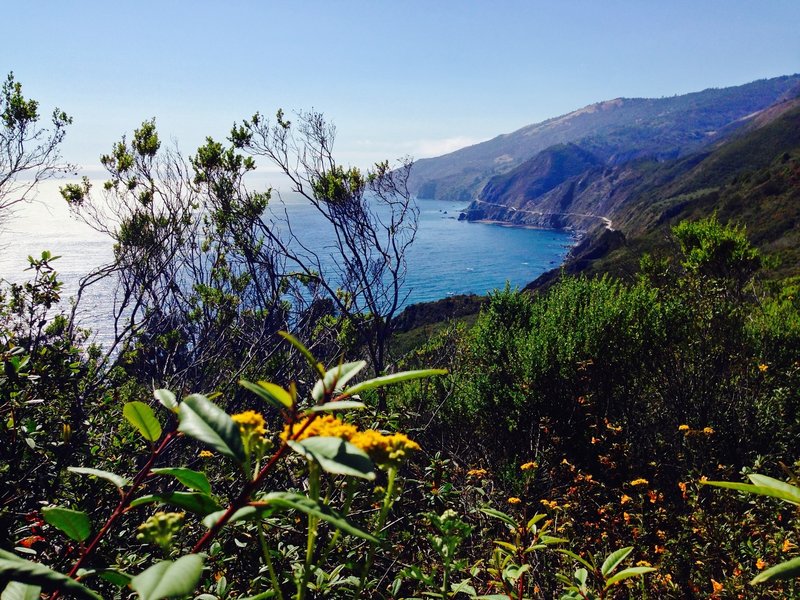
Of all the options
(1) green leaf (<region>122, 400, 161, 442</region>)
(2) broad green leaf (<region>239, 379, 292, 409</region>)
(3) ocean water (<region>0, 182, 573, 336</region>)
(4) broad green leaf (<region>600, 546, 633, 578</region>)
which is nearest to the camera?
(2) broad green leaf (<region>239, 379, 292, 409</region>)

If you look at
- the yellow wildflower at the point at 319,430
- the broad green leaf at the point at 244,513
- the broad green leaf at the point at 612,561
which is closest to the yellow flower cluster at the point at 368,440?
the yellow wildflower at the point at 319,430

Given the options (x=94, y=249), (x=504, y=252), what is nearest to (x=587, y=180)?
(x=504, y=252)

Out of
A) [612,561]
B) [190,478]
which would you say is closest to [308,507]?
[190,478]

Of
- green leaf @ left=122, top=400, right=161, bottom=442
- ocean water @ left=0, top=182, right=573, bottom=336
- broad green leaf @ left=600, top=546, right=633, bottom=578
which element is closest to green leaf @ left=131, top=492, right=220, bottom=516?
green leaf @ left=122, top=400, right=161, bottom=442

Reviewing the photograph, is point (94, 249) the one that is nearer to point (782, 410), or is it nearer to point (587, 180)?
point (782, 410)

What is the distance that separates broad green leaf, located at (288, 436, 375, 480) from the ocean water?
53.8 ft

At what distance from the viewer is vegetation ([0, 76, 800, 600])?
795 mm

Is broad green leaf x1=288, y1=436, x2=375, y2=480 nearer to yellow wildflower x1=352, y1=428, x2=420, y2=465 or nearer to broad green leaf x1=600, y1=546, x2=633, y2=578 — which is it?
yellow wildflower x1=352, y1=428, x2=420, y2=465

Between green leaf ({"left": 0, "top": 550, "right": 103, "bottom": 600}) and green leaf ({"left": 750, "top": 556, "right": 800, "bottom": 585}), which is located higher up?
green leaf ({"left": 0, "top": 550, "right": 103, "bottom": 600})

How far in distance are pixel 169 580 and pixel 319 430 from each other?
287 millimetres

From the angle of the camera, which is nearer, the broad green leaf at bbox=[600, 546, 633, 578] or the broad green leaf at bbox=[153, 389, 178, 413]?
the broad green leaf at bbox=[153, 389, 178, 413]

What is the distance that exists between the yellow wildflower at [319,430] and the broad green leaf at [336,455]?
0.07m

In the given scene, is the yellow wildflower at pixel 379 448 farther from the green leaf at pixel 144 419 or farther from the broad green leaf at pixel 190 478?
the green leaf at pixel 144 419

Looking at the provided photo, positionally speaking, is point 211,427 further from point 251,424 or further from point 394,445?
point 394,445
